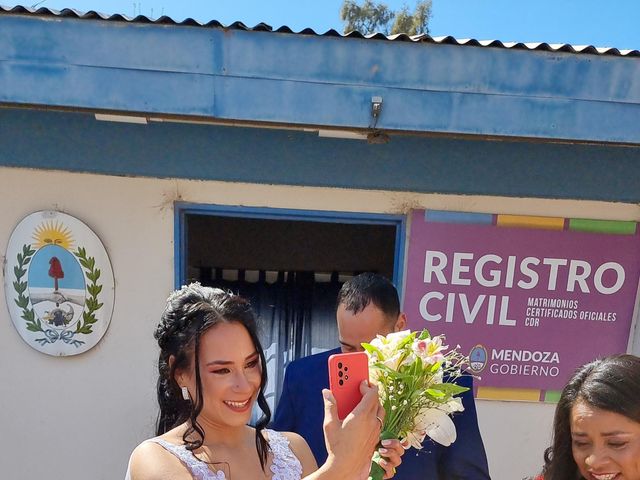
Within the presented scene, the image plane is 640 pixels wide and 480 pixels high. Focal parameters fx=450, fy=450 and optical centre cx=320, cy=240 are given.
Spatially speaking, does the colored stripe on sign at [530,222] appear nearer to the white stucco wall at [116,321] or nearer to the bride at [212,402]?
the white stucco wall at [116,321]

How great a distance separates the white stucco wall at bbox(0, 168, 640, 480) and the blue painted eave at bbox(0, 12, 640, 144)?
1.93 feet

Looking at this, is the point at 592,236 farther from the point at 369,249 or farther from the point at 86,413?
the point at 86,413

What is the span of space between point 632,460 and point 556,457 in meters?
0.28

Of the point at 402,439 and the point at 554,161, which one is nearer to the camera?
Result: the point at 402,439

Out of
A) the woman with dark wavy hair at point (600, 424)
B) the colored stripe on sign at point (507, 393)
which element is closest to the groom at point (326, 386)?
the woman with dark wavy hair at point (600, 424)

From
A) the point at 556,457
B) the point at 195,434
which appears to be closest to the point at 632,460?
the point at 556,457

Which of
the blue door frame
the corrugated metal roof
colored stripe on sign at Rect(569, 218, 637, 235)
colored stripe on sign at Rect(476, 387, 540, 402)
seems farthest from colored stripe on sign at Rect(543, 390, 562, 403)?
the corrugated metal roof

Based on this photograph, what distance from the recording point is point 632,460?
4.01ft

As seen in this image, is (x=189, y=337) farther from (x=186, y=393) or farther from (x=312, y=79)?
(x=312, y=79)

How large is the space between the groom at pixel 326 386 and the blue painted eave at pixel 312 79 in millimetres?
1035

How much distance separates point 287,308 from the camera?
13.9ft

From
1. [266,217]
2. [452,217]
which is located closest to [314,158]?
[266,217]

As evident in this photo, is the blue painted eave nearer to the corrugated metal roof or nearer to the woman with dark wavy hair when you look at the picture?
the corrugated metal roof

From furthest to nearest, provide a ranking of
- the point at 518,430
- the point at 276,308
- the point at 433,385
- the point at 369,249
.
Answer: the point at 369,249, the point at 276,308, the point at 518,430, the point at 433,385
